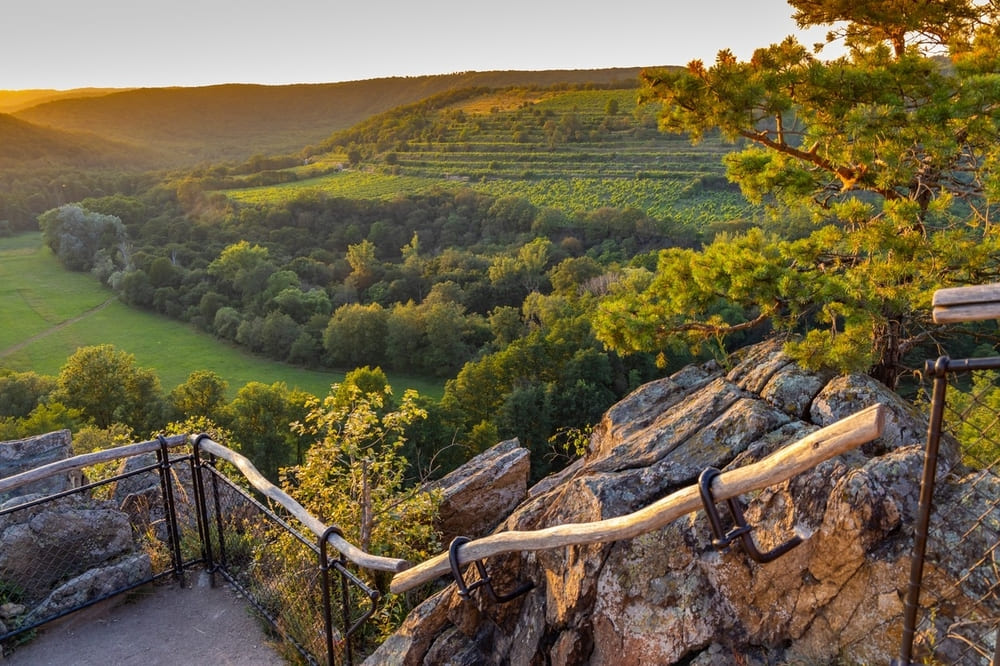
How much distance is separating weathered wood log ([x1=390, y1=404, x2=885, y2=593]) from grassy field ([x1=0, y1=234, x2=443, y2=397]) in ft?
153

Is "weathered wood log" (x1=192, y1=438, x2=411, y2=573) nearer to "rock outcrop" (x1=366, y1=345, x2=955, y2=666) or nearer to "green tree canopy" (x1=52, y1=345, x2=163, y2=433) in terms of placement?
"rock outcrop" (x1=366, y1=345, x2=955, y2=666)

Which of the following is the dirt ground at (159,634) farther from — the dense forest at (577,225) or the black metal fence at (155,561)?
the dense forest at (577,225)

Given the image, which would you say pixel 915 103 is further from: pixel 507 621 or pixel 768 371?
pixel 507 621

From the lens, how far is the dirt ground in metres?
5.20

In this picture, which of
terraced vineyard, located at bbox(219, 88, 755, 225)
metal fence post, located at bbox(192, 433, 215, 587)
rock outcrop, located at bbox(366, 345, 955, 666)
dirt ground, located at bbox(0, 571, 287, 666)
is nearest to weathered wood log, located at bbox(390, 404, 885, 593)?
rock outcrop, located at bbox(366, 345, 955, 666)

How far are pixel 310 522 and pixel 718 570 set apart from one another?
2.50 meters

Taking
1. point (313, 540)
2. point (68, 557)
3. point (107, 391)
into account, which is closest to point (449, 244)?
point (107, 391)

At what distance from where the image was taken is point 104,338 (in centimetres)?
5631

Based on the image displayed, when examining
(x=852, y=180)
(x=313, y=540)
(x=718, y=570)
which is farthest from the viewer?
(x=852, y=180)

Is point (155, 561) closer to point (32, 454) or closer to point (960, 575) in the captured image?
point (32, 454)

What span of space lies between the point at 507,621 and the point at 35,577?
420 centimetres

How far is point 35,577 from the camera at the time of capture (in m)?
6.12

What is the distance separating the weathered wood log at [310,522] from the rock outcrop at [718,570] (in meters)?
0.93

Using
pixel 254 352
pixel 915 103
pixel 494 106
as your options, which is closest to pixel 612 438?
pixel 915 103
